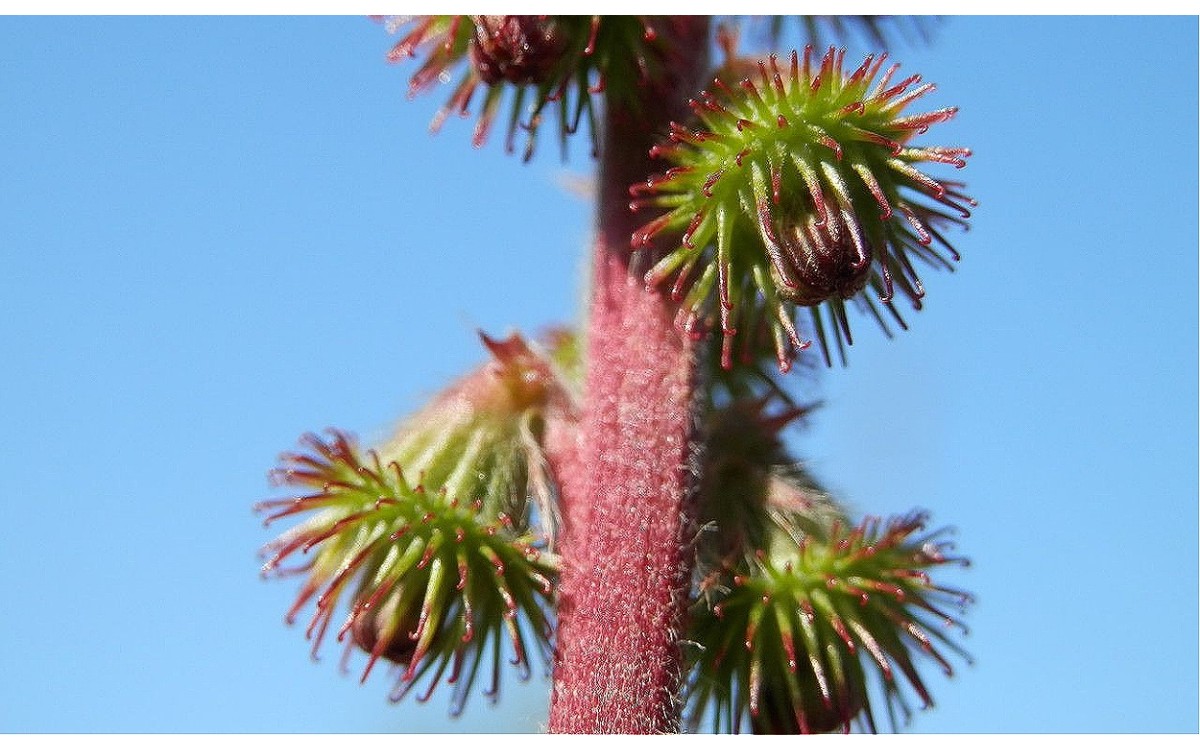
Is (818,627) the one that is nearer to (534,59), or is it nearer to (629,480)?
(629,480)

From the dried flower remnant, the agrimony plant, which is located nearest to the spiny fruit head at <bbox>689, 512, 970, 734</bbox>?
the agrimony plant

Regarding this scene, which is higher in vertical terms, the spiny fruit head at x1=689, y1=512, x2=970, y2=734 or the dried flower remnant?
the dried flower remnant

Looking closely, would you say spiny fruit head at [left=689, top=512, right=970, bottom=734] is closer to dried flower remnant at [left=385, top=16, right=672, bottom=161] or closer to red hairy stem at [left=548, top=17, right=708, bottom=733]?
red hairy stem at [left=548, top=17, right=708, bottom=733]

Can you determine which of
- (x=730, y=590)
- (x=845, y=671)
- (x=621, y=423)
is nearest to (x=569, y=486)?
(x=621, y=423)

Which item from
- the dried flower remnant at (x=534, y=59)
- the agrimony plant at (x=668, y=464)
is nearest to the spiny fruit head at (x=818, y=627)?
the agrimony plant at (x=668, y=464)

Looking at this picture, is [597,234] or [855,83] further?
[597,234]
